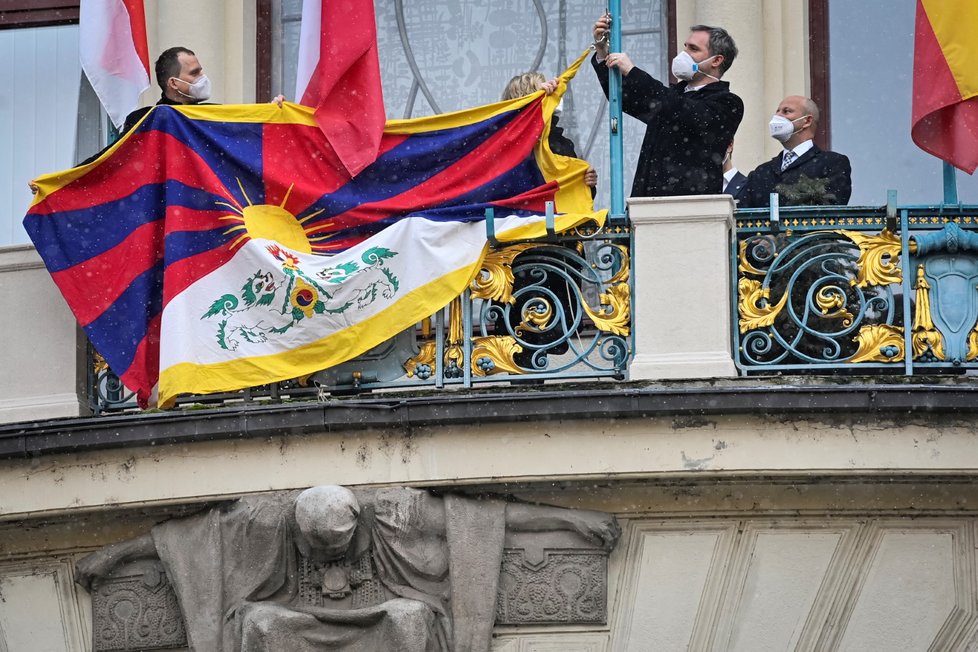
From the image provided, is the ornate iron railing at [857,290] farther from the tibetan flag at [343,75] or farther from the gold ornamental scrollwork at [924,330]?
the tibetan flag at [343,75]

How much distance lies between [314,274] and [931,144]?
9.89 ft

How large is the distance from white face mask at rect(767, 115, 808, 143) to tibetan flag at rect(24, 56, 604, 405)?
1070mm

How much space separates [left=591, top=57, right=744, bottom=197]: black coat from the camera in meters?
13.7

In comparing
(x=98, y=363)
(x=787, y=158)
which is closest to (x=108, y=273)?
(x=98, y=363)

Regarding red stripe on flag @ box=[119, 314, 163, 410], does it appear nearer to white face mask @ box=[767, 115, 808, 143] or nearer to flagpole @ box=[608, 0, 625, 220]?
flagpole @ box=[608, 0, 625, 220]

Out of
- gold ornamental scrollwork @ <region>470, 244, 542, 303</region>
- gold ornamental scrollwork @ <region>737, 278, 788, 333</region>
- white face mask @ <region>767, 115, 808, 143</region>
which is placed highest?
white face mask @ <region>767, 115, 808, 143</region>

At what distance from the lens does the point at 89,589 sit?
45.2ft

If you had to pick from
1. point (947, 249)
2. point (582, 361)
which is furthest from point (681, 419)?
point (947, 249)

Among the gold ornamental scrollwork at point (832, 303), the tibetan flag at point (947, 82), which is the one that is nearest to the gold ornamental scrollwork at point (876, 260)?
→ the gold ornamental scrollwork at point (832, 303)

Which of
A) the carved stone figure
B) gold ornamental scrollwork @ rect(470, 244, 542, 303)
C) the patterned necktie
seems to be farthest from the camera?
the patterned necktie

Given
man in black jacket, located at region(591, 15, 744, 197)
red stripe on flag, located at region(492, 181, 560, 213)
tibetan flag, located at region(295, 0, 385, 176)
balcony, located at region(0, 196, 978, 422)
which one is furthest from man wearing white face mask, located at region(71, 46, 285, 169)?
man in black jacket, located at region(591, 15, 744, 197)

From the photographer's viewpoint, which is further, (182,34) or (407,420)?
(182,34)

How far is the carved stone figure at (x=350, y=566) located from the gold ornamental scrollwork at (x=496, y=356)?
2.00 ft

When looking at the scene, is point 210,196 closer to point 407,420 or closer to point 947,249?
point 407,420
